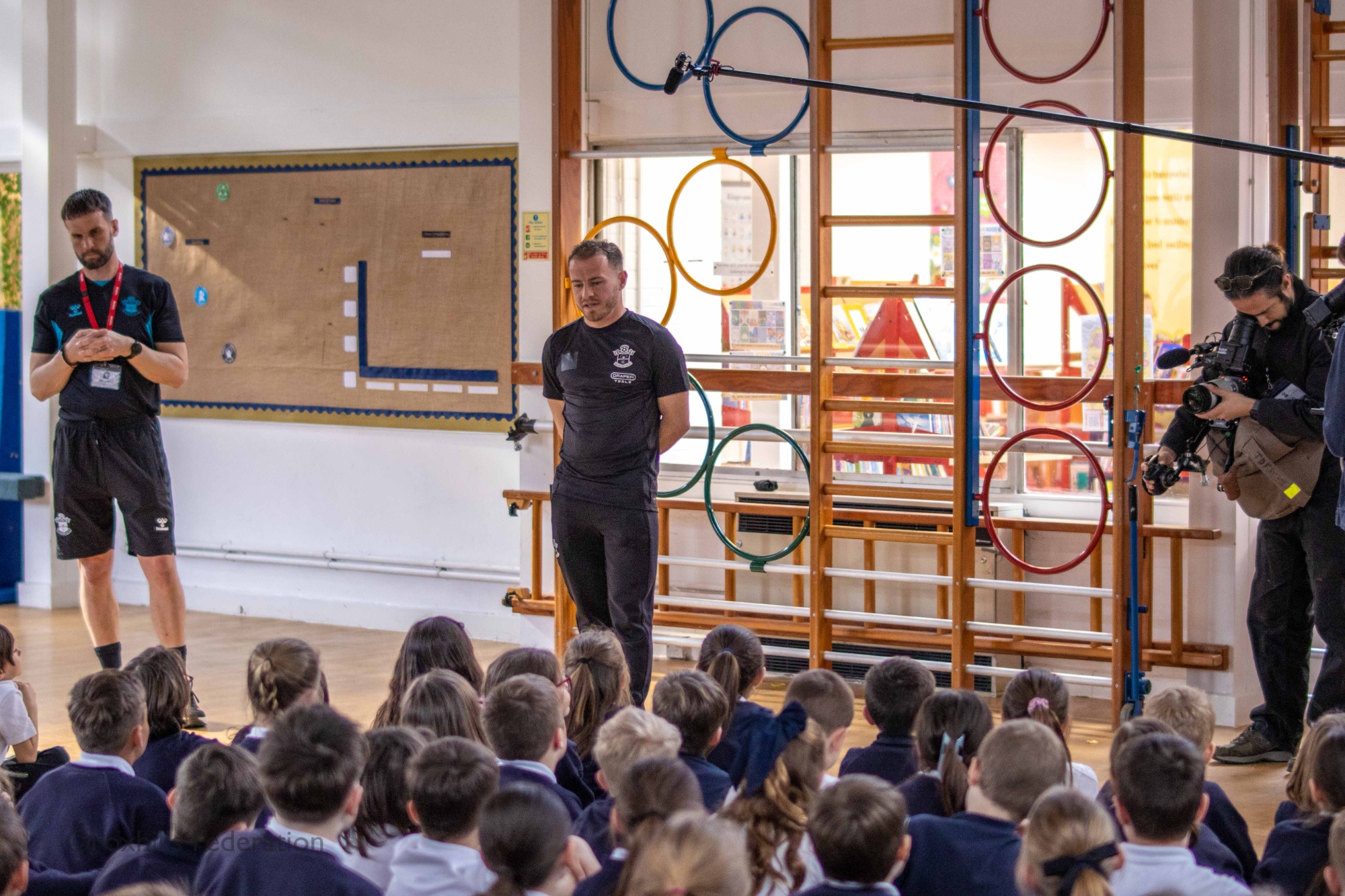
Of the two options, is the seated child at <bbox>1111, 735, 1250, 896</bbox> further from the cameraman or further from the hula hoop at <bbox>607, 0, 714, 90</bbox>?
the hula hoop at <bbox>607, 0, 714, 90</bbox>

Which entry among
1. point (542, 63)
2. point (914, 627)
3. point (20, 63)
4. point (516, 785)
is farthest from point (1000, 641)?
point (20, 63)

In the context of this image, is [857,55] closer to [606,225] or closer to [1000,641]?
[606,225]

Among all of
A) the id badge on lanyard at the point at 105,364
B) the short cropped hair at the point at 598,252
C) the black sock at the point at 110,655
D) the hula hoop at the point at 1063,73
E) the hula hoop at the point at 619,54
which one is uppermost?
the hula hoop at the point at 619,54

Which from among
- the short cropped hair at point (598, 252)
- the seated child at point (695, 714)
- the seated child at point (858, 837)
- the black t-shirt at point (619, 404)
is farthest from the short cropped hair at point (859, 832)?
the short cropped hair at point (598, 252)

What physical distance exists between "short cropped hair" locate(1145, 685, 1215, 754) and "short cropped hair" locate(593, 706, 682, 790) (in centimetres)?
104

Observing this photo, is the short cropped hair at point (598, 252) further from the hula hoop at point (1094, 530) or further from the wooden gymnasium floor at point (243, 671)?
the wooden gymnasium floor at point (243, 671)

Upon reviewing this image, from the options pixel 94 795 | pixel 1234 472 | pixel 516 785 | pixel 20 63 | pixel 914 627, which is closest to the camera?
pixel 516 785

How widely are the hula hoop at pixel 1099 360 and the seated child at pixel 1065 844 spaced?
2.86m

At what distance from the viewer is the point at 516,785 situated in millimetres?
2059

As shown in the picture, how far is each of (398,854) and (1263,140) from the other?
151 inches

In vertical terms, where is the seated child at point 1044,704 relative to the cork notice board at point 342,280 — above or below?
below

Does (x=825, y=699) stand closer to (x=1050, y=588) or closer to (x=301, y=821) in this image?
(x=301, y=821)

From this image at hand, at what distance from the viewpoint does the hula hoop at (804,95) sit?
5121 mm

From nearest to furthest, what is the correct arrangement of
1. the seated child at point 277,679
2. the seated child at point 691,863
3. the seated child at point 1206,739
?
the seated child at point 691,863, the seated child at point 1206,739, the seated child at point 277,679
